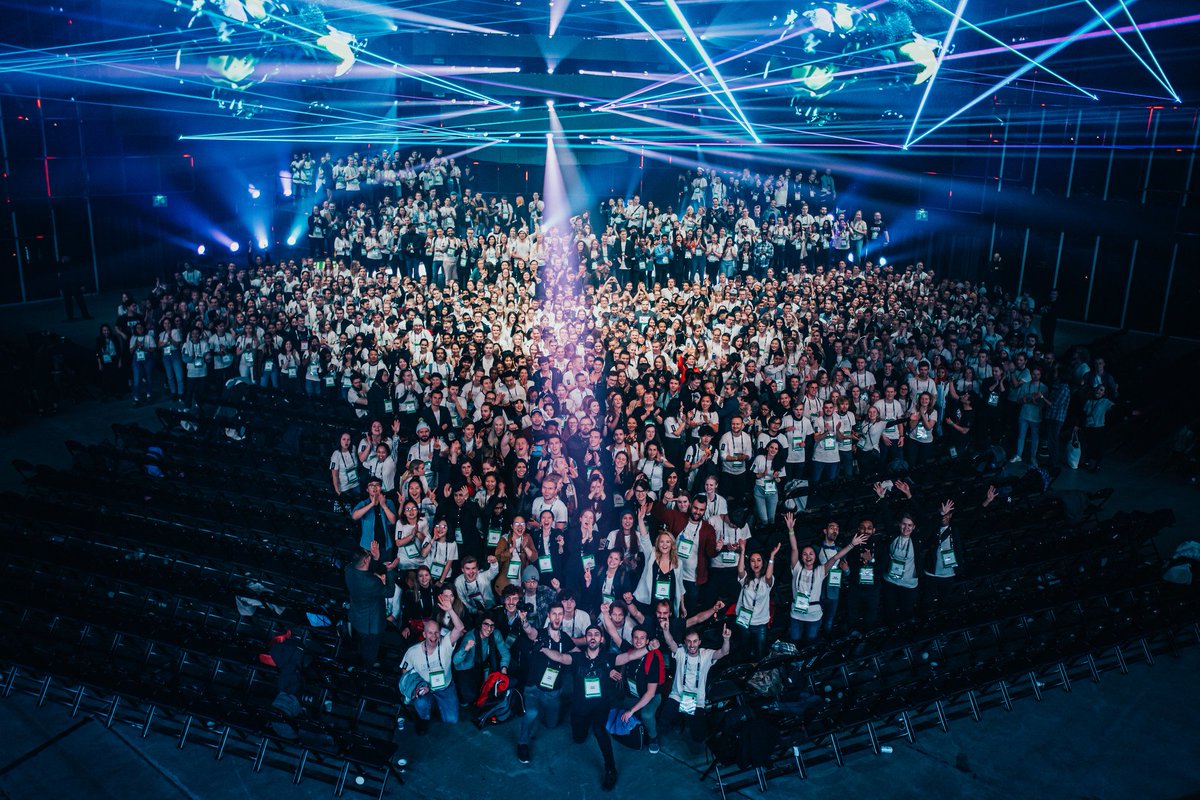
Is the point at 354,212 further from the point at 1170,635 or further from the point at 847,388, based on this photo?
the point at 1170,635

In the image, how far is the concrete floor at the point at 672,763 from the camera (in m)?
6.84

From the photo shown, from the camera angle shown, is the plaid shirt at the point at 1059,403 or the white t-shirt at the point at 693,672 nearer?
the white t-shirt at the point at 693,672

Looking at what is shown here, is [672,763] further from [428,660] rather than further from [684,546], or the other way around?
[428,660]

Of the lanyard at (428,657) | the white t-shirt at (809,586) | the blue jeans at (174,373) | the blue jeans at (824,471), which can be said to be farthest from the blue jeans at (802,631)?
the blue jeans at (174,373)

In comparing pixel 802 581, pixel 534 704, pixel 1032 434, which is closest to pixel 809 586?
pixel 802 581

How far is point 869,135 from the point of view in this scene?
25.6 meters

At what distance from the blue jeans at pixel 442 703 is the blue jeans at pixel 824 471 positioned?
557cm

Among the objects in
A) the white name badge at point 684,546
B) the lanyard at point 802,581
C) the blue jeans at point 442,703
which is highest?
the white name badge at point 684,546

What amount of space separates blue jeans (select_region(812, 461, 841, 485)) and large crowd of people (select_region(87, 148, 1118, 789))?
0.04 metres

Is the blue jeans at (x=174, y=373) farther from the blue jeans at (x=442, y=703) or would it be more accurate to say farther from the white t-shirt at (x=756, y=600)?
the white t-shirt at (x=756, y=600)

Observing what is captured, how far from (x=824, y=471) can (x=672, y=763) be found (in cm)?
497

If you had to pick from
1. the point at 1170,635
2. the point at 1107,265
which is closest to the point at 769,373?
the point at 1170,635

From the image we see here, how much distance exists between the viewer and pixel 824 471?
→ 11102 millimetres

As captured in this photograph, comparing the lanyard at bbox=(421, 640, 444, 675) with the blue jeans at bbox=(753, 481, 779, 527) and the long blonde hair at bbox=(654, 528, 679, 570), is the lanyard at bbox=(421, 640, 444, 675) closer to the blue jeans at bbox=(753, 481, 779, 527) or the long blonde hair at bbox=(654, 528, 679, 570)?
the long blonde hair at bbox=(654, 528, 679, 570)
